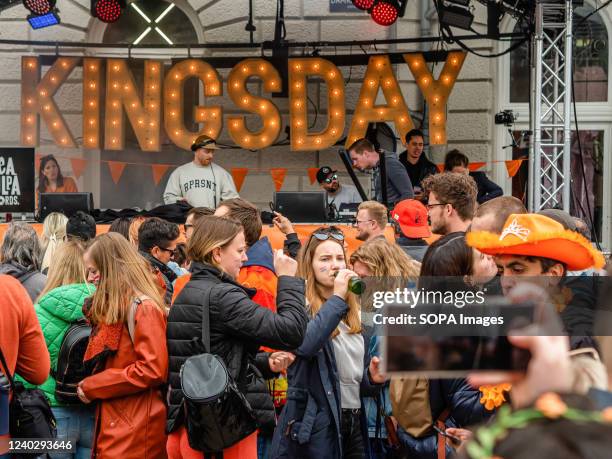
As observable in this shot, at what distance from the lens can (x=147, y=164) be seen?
14.7m

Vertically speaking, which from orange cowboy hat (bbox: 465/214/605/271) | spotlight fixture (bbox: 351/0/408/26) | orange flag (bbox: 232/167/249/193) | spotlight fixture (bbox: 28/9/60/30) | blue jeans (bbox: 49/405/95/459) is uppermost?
spotlight fixture (bbox: 351/0/408/26)

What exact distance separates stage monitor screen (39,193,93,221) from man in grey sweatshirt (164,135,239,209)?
133 centimetres

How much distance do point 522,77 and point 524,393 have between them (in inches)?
507

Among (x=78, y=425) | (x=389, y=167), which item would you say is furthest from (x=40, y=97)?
(x=78, y=425)

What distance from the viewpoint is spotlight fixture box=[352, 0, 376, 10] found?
12.3m

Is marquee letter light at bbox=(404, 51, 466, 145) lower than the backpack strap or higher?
higher

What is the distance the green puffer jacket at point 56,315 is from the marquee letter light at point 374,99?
8.14 metres

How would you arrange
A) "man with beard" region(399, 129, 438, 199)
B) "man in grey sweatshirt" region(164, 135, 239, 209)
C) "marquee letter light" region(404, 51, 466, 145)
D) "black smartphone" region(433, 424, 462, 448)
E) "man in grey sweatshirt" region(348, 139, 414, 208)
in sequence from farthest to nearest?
"marquee letter light" region(404, 51, 466, 145) < "man in grey sweatshirt" region(164, 135, 239, 209) < "man with beard" region(399, 129, 438, 199) < "man in grey sweatshirt" region(348, 139, 414, 208) < "black smartphone" region(433, 424, 462, 448)

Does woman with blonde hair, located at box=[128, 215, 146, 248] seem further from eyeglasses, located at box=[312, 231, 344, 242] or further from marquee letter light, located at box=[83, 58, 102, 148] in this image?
marquee letter light, located at box=[83, 58, 102, 148]

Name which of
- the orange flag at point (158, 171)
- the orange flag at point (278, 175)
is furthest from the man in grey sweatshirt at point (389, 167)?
the orange flag at point (158, 171)

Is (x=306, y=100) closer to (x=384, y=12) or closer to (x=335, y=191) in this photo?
(x=384, y=12)

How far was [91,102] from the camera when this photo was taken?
1346cm

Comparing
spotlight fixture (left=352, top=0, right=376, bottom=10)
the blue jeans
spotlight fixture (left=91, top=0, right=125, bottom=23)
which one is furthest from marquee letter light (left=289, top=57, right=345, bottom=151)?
the blue jeans

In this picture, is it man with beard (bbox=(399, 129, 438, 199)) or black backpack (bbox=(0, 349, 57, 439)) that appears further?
man with beard (bbox=(399, 129, 438, 199))
